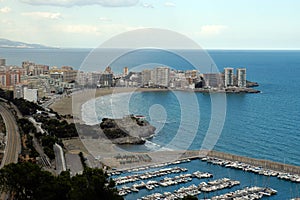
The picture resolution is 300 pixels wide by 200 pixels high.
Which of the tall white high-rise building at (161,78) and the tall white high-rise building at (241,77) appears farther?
the tall white high-rise building at (161,78)

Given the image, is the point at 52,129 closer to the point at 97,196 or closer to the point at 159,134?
the point at 159,134

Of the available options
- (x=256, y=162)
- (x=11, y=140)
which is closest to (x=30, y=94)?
(x=11, y=140)

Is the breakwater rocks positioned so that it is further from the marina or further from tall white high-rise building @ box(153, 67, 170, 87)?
tall white high-rise building @ box(153, 67, 170, 87)

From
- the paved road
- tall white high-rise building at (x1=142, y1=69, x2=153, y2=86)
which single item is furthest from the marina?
tall white high-rise building at (x1=142, y1=69, x2=153, y2=86)

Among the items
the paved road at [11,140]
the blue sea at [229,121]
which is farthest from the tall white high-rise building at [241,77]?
the paved road at [11,140]

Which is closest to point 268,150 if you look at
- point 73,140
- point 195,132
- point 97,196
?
point 195,132

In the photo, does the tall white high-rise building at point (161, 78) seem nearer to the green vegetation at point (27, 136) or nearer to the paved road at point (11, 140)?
the paved road at point (11, 140)

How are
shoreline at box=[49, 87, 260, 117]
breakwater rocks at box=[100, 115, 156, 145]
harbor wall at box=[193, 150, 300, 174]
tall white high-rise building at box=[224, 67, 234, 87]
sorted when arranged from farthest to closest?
tall white high-rise building at box=[224, 67, 234, 87] → shoreline at box=[49, 87, 260, 117] → breakwater rocks at box=[100, 115, 156, 145] → harbor wall at box=[193, 150, 300, 174]
